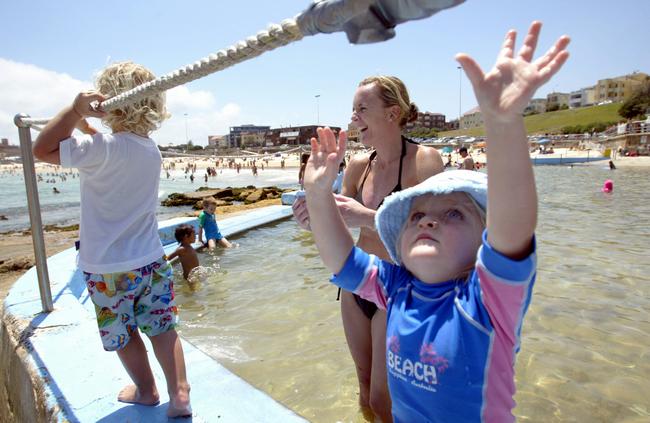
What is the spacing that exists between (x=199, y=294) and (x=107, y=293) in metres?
3.43

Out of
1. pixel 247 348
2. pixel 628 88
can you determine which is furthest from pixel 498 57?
pixel 628 88

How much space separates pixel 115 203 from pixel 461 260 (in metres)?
1.60

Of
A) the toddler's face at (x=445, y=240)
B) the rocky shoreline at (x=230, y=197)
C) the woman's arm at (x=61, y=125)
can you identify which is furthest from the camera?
the rocky shoreline at (x=230, y=197)

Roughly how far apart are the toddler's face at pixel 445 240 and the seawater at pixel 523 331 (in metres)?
1.83

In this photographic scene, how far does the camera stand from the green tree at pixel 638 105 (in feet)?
229

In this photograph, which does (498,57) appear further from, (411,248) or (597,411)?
(597,411)

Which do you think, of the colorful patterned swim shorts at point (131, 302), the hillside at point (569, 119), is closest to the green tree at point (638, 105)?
the hillside at point (569, 119)

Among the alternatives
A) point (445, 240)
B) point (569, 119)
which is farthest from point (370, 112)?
point (569, 119)

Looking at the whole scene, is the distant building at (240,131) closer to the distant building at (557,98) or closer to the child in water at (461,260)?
the distant building at (557,98)

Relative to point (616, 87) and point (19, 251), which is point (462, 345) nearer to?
point (19, 251)

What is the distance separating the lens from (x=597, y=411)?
9.52ft

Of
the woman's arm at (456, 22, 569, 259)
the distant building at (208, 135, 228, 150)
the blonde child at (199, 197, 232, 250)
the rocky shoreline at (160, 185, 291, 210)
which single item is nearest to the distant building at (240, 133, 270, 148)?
the distant building at (208, 135, 228, 150)

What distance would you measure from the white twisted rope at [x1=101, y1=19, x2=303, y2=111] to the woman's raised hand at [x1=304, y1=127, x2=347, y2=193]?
1.26 feet

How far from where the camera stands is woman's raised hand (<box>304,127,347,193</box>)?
1459 millimetres
